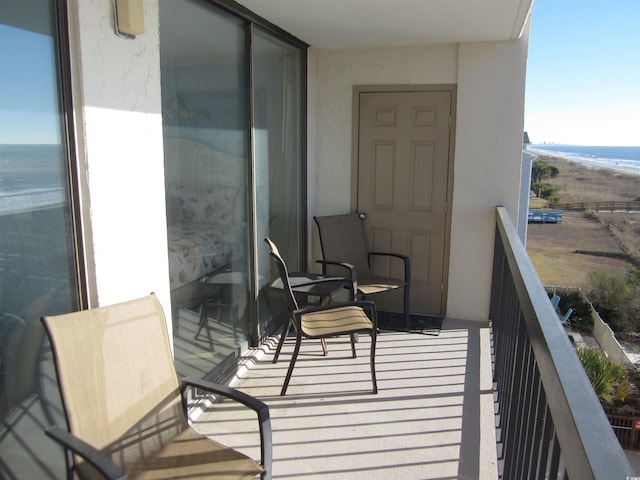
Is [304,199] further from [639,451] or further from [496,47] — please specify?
[639,451]

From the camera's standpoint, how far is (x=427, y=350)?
3.71 m

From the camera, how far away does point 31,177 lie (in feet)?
5.51

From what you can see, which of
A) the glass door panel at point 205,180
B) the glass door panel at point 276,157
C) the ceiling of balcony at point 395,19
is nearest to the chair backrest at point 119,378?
the glass door panel at point 205,180

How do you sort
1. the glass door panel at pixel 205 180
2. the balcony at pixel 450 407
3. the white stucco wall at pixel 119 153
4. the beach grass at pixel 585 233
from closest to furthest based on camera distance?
the balcony at pixel 450 407 → the white stucco wall at pixel 119 153 → the glass door panel at pixel 205 180 → the beach grass at pixel 585 233

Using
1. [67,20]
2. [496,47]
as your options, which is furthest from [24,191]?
[496,47]

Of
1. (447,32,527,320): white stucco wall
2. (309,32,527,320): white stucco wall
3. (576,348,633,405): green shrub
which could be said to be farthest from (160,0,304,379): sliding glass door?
(576,348,633,405): green shrub

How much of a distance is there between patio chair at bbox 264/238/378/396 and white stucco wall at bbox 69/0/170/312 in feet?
2.76

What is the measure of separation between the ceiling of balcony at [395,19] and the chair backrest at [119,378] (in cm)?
200

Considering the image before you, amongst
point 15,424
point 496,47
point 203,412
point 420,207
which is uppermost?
point 496,47

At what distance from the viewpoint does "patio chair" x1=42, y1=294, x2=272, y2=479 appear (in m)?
1.67

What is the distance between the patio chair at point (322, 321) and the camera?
9.75 ft

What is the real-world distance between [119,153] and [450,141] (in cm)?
293

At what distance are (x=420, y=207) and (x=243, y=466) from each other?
3.11m

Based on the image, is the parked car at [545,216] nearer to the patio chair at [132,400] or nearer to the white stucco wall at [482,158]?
the white stucco wall at [482,158]
